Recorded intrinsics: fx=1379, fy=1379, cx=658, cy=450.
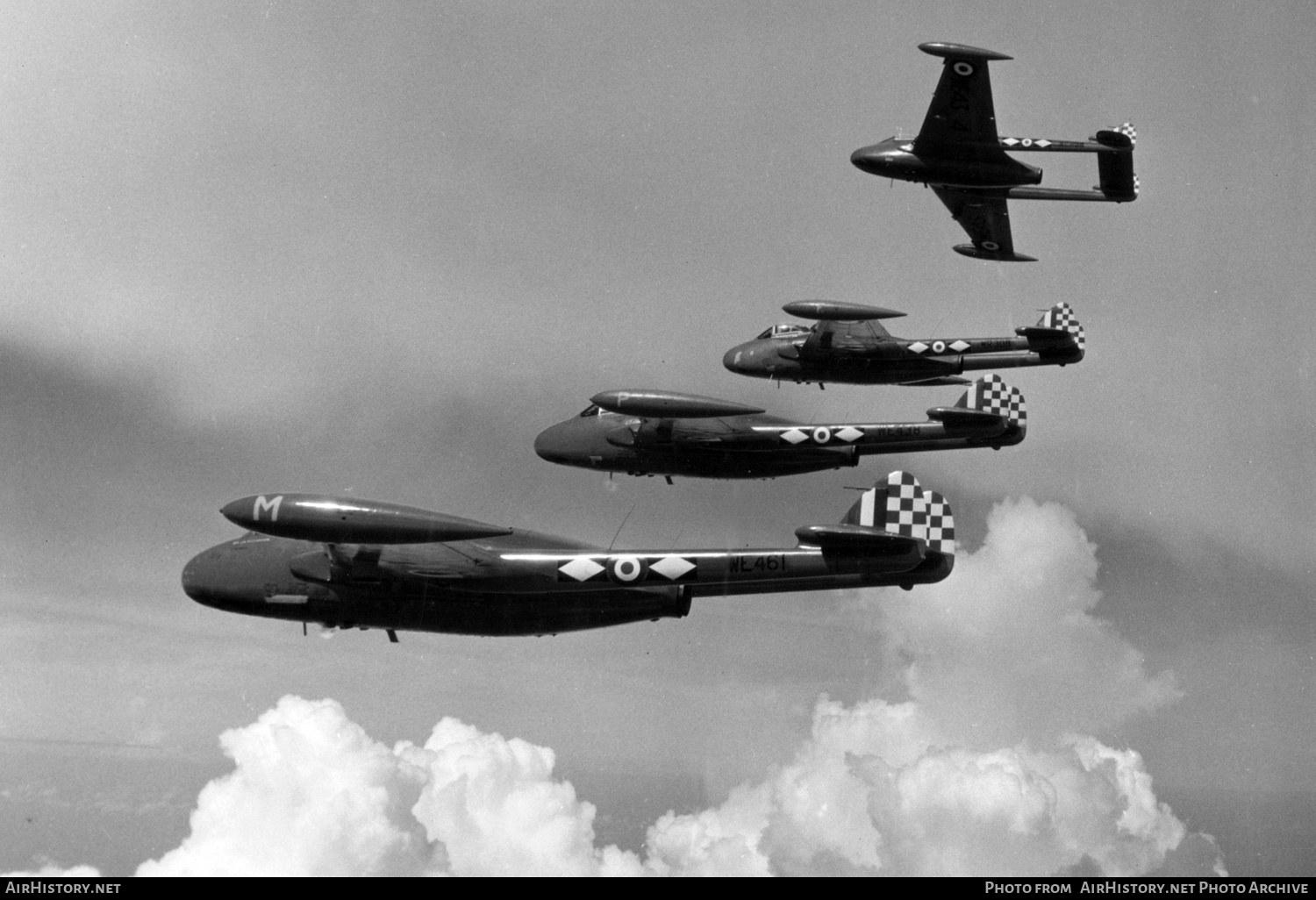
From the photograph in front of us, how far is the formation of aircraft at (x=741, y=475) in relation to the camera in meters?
38.3

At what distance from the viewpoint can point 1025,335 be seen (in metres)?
50.5

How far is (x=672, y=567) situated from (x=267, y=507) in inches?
432

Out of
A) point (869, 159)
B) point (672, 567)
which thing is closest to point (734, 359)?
point (869, 159)

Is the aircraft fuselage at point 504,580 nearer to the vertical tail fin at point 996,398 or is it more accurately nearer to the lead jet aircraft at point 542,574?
the lead jet aircraft at point 542,574

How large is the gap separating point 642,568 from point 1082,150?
877 inches

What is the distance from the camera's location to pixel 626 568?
1502 inches

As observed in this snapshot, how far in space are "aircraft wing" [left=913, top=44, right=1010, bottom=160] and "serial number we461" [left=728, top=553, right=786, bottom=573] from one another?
55.6 ft

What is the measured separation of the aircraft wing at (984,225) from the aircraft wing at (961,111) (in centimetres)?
470

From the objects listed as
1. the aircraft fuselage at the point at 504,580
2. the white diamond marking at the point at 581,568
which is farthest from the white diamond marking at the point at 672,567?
the white diamond marking at the point at 581,568

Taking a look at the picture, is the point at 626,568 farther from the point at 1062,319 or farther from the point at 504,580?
the point at 1062,319

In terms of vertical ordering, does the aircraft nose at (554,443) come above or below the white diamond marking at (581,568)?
above

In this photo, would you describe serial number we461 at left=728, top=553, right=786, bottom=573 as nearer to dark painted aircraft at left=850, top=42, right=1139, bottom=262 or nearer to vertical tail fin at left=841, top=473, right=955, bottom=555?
vertical tail fin at left=841, top=473, right=955, bottom=555
